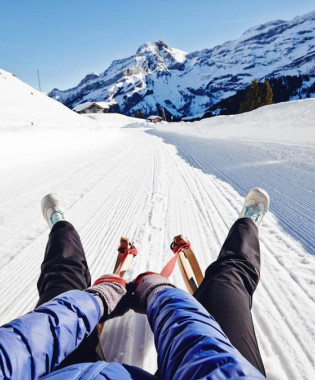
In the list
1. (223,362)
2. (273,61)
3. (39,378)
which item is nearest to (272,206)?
(223,362)

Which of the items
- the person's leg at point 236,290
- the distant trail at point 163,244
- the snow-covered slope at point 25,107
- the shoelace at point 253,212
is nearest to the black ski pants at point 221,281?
the person's leg at point 236,290

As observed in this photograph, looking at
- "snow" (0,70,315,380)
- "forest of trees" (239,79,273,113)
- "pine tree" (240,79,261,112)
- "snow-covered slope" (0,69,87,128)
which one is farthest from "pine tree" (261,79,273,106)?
"snow" (0,70,315,380)

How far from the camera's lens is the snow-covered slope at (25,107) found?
2566 centimetres

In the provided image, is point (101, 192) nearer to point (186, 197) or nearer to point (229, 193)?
point (186, 197)

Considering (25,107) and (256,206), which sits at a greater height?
(25,107)

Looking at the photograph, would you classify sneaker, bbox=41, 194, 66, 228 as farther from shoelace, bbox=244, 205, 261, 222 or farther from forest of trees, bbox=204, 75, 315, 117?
forest of trees, bbox=204, 75, 315, 117

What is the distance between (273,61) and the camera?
199625 mm

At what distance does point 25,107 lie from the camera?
30266mm

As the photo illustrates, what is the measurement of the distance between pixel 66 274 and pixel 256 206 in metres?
2.06

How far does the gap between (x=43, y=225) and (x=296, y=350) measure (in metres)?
3.00

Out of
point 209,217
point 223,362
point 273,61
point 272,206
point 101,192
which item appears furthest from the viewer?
point 273,61

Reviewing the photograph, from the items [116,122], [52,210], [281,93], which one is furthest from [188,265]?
[281,93]

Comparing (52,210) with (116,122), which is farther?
(116,122)

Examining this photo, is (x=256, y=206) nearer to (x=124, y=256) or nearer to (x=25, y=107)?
(x=124, y=256)
